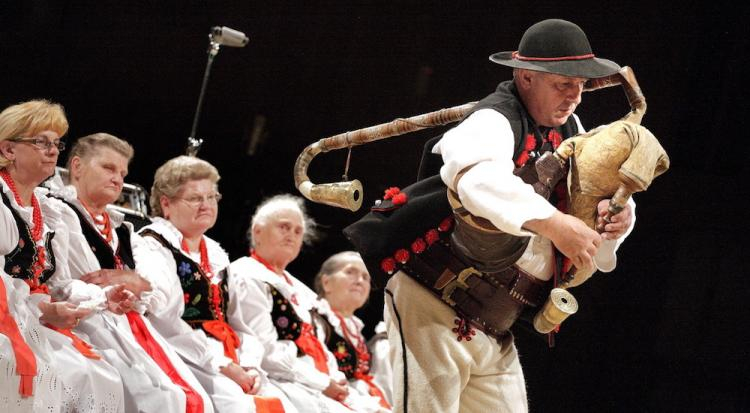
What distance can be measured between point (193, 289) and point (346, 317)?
1.32 meters

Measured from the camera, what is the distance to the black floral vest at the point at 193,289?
369 cm

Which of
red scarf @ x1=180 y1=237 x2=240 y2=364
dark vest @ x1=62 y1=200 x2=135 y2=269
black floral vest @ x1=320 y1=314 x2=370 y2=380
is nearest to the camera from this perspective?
dark vest @ x1=62 y1=200 x2=135 y2=269

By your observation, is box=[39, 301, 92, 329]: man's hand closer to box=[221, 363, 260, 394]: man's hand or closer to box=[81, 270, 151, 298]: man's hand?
box=[81, 270, 151, 298]: man's hand

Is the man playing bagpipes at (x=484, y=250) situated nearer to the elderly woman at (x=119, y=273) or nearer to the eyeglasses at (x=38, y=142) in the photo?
the elderly woman at (x=119, y=273)

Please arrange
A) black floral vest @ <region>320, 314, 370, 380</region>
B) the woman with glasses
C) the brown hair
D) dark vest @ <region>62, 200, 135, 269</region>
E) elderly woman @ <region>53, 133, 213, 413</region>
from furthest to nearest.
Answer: black floral vest @ <region>320, 314, 370, 380</region>
the woman with glasses
the brown hair
dark vest @ <region>62, 200, 135, 269</region>
elderly woman @ <region>53, 133, 213, 413</region>

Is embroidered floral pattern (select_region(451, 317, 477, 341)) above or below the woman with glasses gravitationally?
above

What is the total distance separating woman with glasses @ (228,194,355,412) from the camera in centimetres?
395

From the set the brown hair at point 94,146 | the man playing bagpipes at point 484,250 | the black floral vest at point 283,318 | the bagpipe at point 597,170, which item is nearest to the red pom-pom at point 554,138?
the man playing bagpipes at point 484,250

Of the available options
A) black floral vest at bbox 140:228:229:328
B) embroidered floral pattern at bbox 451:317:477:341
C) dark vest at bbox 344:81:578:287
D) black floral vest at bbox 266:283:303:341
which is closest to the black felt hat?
dark vest at bbox 344:81:578:287

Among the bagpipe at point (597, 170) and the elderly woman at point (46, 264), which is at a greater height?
the bagpipe at point (597, 170)

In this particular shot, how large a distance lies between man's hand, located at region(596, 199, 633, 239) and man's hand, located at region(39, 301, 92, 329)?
60.7 inches

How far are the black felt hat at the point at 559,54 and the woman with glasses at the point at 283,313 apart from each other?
1.94m

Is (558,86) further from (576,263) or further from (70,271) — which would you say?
(70,271)

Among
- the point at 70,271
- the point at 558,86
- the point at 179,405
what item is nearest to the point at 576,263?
the point at 558,86
